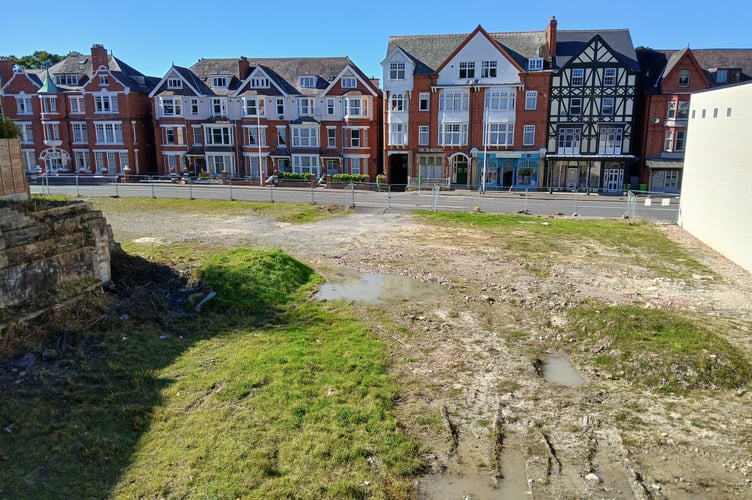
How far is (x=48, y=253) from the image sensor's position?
14.0 metres

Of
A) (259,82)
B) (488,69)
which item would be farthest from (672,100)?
(259,82)

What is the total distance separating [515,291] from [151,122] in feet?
176

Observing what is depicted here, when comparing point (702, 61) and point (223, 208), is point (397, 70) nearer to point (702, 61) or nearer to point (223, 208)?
point (223, 208)

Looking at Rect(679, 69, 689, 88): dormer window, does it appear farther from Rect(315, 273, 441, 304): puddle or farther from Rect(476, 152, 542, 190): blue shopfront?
Rect(315, 273, 441, 304): puddle

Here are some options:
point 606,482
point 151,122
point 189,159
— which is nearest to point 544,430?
point 606,482

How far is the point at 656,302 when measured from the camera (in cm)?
1664

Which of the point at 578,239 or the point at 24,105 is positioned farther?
the point at 24,105

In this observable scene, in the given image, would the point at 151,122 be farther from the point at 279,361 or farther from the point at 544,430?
the point at 544,430

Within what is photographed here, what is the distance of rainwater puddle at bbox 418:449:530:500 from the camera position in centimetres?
769

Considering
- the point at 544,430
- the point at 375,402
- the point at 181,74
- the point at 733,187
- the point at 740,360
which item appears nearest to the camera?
the point at 544,430

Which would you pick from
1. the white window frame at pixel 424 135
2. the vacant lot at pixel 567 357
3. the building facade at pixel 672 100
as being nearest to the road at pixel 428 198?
the building facade at pixel 672 100

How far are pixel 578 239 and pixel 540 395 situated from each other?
17463 millimetres

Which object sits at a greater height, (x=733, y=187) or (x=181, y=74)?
(x=181, y=74)

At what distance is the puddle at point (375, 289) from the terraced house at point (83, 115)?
46.0m
